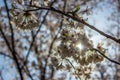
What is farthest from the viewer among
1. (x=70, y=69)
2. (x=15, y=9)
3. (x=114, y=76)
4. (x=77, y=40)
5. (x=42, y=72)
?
(x=114, y=76)

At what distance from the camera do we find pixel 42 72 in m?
16.9

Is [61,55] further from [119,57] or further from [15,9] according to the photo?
[119,57]

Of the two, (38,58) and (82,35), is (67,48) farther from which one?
(38,58)

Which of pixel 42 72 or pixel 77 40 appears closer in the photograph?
pixel 77 40

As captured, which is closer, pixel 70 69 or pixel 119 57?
pixel 70 69

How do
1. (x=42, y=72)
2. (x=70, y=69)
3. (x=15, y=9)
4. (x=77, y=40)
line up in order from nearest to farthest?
(x=15, y=9), (x=77, y=40), (x=70, y=69), (x=42, y=72)

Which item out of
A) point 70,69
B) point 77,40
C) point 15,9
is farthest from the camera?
point 70,69

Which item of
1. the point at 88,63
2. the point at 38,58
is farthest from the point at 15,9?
the point at 38,58

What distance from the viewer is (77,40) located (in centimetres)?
608

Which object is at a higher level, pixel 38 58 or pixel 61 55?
pixel 61 55

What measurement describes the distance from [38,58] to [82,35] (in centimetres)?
1204

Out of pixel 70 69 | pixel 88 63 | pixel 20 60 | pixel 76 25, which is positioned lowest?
pixel 20 60

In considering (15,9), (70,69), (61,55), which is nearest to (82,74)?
(70,69)

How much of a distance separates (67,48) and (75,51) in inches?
5.1
